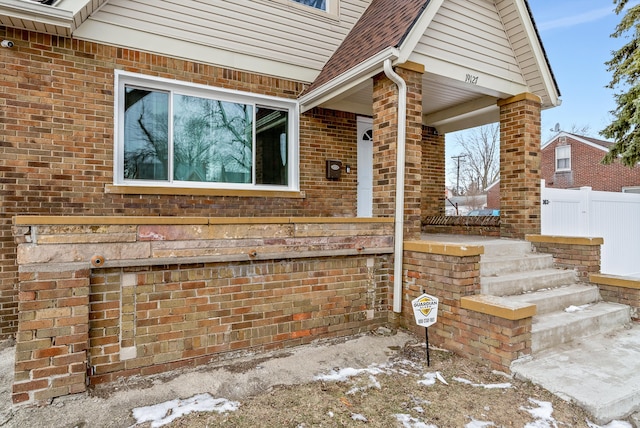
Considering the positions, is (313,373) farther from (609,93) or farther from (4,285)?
(609,93)

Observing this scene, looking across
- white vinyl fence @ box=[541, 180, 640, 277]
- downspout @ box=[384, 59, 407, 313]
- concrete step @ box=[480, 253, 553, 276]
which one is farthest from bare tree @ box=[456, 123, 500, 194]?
downspout @ box=[384, 59, 407, 313]

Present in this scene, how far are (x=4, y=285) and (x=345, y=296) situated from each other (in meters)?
4.03

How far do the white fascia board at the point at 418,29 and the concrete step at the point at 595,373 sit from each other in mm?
3628

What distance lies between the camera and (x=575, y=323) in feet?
13.5

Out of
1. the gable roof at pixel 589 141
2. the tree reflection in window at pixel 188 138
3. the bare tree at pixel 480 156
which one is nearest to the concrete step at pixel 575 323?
the tree reflection in window at pixel 188 138

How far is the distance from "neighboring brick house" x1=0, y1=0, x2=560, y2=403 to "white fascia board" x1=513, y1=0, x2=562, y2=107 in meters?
→ 0.03

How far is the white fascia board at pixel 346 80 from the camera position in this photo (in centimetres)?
460

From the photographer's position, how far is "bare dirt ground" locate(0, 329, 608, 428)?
2.65 meters

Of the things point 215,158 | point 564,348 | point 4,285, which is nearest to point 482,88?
point 564,348

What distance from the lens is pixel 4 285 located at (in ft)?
14.4

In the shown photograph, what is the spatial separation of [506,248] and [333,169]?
3029 mm

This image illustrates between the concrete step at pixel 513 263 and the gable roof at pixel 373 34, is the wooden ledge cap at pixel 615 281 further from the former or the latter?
the gable roof at pixel 373 34

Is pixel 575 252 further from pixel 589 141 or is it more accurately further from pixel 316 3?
pixel 589 141

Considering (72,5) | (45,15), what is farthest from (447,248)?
(45,15)
